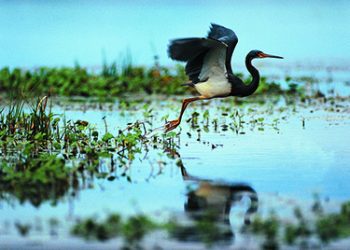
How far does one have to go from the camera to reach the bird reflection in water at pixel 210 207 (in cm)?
647

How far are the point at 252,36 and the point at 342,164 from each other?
54.6 feet

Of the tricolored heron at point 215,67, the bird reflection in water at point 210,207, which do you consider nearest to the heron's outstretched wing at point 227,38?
the tricolored heron at point 215,67

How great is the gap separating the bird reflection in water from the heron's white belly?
7.06 ft

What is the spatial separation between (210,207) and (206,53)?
3.59 meters

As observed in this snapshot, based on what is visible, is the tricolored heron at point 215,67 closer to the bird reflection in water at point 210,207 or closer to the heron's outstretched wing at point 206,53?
the heron's outstretched wing at point 206,53

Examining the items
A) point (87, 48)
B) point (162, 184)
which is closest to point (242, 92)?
point (162, 184)

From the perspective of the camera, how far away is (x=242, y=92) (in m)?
11.0

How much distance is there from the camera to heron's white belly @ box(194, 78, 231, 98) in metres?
11.0

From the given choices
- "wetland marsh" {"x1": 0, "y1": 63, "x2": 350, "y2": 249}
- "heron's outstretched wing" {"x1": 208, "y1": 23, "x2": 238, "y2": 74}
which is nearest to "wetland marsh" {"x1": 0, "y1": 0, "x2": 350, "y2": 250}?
"wetland marsh" {"x1": 0, "y1": 63, "x2": 350, "y2": 249}

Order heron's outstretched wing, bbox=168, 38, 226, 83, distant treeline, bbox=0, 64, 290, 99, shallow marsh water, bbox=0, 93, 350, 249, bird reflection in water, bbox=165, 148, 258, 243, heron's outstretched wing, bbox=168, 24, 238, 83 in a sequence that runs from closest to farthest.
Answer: bird reflection in water, bbox=165, 148, 258, 243, shallow marsh water, bbox=0, 93, 350, 249, heron's outstretched wing, bbox=168, 38, 226, 83, heron's outstretched wing, bbox=168, 24, 238, 83, distant treeline, bbox=0, 64, 290, 99

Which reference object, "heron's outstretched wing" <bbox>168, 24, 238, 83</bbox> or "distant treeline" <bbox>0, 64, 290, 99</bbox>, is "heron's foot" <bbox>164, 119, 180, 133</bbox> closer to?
"heron's outstretched wing" <bbox>168, 24, 238, 83</bbox>

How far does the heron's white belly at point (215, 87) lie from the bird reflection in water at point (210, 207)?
84.7 inches

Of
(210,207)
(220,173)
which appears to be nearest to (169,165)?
(220,173)

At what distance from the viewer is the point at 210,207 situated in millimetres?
7328
